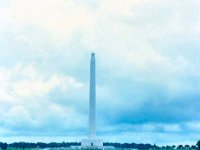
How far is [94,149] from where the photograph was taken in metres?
170

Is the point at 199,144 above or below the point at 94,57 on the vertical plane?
Answer: below

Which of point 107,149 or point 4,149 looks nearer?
point 107,149

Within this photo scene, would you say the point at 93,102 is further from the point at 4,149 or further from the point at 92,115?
the point at 4,149

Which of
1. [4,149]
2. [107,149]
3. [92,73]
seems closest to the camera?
[92,73]

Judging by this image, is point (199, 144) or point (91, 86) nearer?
point (91, 86)

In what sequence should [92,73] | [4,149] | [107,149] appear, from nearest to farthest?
[92,73] → [107,149] → [4,149]

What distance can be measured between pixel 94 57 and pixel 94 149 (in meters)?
24.8

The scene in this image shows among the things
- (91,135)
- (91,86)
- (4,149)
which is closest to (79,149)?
(91,135)

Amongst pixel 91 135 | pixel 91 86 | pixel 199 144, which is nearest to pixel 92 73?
pixel 91 86

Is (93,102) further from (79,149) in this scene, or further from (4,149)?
(4,149)

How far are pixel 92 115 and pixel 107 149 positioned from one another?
1268cm

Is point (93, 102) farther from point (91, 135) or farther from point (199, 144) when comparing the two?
point (199, 144)

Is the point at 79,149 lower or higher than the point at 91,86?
lower

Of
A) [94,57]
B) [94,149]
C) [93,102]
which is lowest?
[94,149]
